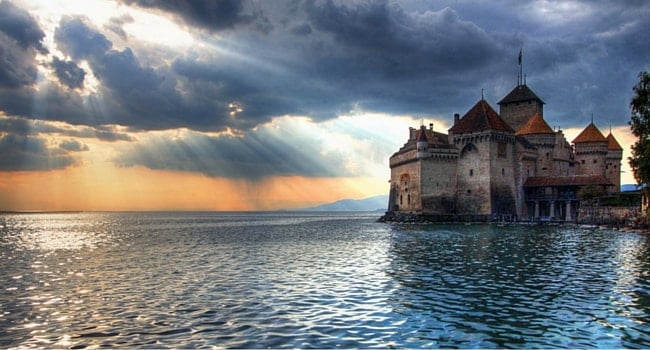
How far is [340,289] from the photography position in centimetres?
1700

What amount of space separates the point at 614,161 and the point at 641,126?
47279 millimetres

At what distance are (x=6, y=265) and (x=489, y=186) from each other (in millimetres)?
54613

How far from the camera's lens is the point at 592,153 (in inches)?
3044

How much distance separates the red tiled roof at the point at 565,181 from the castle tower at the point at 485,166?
3704mm

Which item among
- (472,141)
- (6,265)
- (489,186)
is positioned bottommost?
(6,265)

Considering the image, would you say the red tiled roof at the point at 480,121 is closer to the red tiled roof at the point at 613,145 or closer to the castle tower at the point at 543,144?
the castle tower at the point at 543,144

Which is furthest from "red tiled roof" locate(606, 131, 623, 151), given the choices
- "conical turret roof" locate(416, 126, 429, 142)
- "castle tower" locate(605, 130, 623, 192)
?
"conical turret roof" locate(416, 126, 429, 142)

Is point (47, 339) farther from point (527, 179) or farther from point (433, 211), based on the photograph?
point (527, 179)

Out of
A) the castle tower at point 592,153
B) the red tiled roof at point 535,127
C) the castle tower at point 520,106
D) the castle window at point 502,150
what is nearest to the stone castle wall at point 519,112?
the castle tower at point 520,106

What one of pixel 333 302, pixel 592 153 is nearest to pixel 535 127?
pixel 592 153

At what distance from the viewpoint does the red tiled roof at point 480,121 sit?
6606cm

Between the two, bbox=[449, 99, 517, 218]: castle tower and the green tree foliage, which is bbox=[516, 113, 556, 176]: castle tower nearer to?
bbox=[449, 99, 517, 218]: castle tower

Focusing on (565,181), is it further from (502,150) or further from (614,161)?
(614,161)

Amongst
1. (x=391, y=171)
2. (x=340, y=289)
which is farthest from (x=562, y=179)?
(x=340, y=289)
